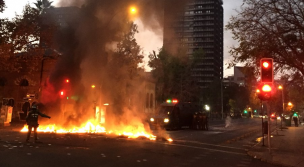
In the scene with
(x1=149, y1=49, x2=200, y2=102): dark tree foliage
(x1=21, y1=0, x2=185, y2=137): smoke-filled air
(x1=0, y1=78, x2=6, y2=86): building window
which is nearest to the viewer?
(x1=21, y1=0, x2=185, y2=137): smoke-filled air

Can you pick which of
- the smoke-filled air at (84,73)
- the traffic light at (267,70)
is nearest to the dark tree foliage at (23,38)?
the smoke-filled air at (84,73)

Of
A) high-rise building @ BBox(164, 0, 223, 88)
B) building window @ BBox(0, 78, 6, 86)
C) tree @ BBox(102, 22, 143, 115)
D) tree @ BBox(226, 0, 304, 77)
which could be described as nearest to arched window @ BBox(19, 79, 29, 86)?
building window @ BBox(0, 78, 6, 86)

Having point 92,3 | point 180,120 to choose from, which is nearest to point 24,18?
point 92,3

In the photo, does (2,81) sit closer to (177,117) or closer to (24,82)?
(24,82)

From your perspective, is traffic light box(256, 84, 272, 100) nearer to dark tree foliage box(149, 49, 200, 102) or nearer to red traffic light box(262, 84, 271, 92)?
red traffic light box(262, 84, 271, 92)

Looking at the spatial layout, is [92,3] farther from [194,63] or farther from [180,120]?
[194,63]

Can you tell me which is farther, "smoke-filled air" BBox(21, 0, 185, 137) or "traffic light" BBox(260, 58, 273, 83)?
"smoke-filled air" BBox(21, 0, 185, 137)

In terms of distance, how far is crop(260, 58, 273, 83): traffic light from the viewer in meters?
11.1

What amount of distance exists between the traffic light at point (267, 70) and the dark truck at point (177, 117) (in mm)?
13931

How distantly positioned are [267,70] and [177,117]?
582 inches

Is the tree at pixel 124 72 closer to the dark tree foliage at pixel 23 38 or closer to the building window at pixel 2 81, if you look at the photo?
the dark tree foliage at pixel 23 38

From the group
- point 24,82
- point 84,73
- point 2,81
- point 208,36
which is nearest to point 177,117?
point 84,73

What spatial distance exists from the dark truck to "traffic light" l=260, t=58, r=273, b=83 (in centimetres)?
1393

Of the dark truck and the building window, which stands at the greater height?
the building window
